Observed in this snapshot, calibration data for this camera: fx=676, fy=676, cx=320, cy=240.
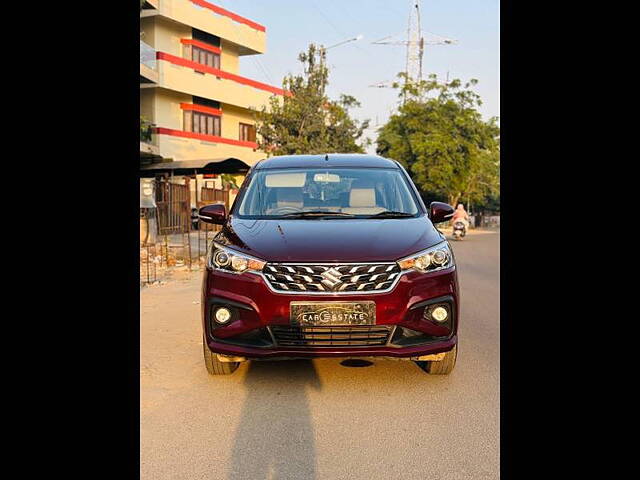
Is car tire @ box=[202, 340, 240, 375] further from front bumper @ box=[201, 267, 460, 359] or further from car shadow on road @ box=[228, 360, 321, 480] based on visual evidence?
front bumper @ box=[201, 267, 460, 359]

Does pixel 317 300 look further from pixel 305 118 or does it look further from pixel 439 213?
pixel 305 118

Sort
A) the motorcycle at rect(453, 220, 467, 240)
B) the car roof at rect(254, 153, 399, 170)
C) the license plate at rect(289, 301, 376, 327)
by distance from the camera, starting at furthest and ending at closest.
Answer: the motorcycle at rect(453, 220, 467, 240) → the car roof at rect(254, 153, 399, 170) → the license plate at rect(289, 301, 376, 327)

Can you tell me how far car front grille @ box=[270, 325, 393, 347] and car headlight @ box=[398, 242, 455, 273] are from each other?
0.46m

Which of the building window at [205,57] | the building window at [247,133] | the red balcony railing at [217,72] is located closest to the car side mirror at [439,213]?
the red balcony railing at [217,72]

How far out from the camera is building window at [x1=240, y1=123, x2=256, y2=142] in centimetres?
3969

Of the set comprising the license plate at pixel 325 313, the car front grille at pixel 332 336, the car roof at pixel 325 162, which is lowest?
the car front grille at pixel 332 336

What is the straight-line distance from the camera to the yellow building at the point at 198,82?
3225 centimetres

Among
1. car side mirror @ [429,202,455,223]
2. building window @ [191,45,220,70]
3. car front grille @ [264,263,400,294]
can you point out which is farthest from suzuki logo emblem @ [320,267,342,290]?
building window @ [191,45,220,70]

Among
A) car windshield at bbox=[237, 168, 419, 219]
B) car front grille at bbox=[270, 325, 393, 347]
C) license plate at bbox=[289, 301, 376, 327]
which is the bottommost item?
car front grille at bbox=[270, 325, 393, 347]

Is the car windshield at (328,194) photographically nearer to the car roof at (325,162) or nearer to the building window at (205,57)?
the car roof at (325,162)
